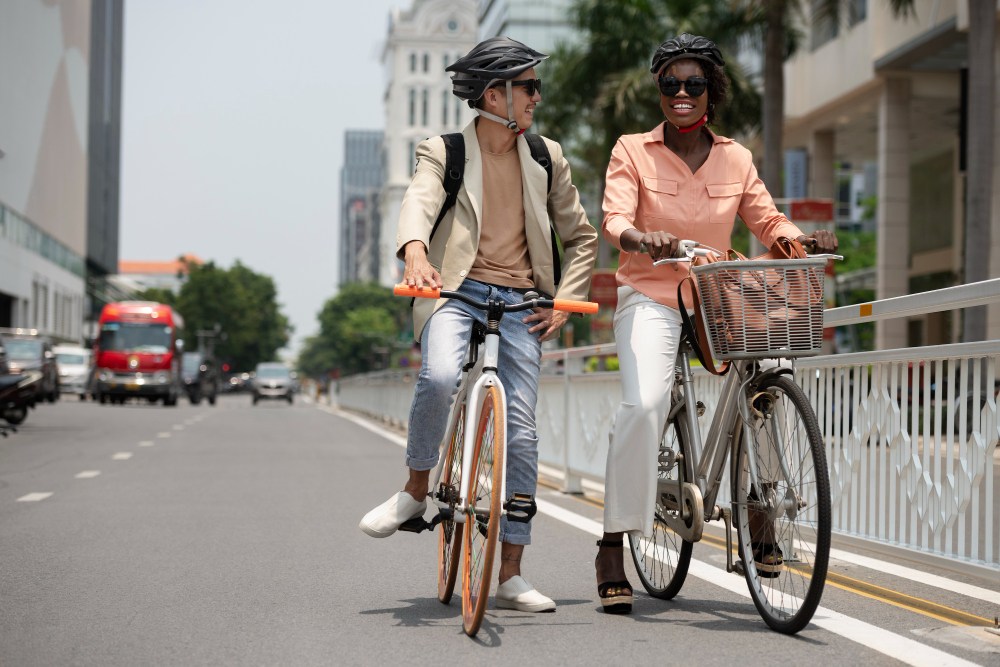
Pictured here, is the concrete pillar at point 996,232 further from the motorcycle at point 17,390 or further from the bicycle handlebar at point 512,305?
the bicycle handlebar at point 512,305

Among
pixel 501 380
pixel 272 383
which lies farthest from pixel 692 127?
pixel 272 383

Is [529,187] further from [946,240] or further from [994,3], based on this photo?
[946,240]

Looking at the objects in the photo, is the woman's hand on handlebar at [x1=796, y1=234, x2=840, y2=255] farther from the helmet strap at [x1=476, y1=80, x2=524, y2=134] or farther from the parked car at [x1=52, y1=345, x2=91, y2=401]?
the parked car at [x1=52, y1=345, x2=91, y2=401]

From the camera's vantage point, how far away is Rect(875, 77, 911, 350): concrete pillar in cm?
3284

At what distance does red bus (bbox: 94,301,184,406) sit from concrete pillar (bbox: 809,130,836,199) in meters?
19.7

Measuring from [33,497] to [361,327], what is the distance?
131415mm

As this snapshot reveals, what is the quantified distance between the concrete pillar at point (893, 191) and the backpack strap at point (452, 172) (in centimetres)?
2789

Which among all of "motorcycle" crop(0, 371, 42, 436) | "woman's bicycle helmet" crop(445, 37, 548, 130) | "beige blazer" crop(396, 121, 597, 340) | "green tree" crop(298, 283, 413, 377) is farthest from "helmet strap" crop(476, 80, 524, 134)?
"green tree" crop(298, 283, 413, 377)

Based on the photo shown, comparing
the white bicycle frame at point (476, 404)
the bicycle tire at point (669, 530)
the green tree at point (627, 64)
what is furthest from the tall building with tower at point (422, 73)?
the white bicycle frame at point (476, 404)

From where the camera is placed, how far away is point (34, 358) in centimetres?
3097

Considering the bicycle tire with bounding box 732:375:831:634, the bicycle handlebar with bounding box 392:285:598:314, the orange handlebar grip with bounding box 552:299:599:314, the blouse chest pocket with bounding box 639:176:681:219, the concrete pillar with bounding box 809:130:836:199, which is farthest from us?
the concrete pillar with bounding box 809:130:836:199

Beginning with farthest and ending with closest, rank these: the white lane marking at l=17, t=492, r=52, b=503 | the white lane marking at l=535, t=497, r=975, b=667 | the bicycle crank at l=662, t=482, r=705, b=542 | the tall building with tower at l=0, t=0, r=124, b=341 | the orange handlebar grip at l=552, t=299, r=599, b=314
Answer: the tall building with tower at l=0, t=0, r=124, b=341
the white lane marking at l=17, t=492, r=52, b=503
the bicycle crank at l=662, t=482, r=705, b=542
the orange handlebar grip at l=552, t=299, r=599, b=314
the white lane marking at l=535, t=497, r=975, b=667

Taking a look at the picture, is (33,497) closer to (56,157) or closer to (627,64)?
(627,64)

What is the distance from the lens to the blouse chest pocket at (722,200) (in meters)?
5.44
